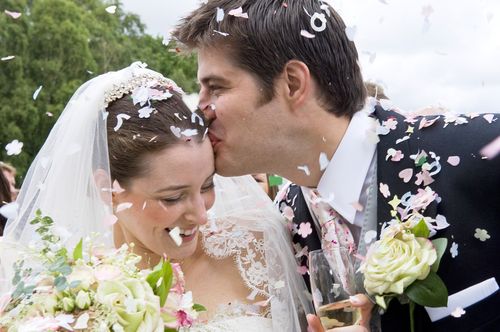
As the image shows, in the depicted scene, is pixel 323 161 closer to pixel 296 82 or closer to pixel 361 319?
pixel 296 82

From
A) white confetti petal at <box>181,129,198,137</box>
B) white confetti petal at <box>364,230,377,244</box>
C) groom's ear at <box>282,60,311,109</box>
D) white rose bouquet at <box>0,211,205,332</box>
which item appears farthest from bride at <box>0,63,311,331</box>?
white rose bouquet at <box>0,211,205,332</box>

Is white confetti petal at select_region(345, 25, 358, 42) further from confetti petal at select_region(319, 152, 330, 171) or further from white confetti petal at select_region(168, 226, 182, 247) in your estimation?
white confetti petal at select_region(168, 226, 182, 247)

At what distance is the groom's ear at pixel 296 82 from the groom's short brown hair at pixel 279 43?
0.04 metres

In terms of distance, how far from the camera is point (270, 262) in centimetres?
406

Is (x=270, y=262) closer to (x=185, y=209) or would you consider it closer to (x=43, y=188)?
(x=185, y=209)

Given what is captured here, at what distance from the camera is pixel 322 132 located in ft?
12.9

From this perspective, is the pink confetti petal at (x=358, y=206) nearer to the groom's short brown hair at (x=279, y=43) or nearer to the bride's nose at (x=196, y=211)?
the groom's short brown hair at (x=279, y=43)

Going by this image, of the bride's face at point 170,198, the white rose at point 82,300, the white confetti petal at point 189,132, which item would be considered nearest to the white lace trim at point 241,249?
the bride's face at point 170,198

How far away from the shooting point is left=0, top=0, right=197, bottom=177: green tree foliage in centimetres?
2922

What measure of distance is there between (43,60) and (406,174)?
A: 100 feet

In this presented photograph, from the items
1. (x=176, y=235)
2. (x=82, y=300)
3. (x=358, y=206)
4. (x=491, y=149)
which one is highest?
(x=491, y=149)

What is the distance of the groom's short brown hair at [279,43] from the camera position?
4.02 metres

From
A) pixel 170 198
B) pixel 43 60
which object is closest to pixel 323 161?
pixel 170 198

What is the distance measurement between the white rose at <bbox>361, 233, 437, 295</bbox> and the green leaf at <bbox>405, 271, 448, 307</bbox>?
0.11 feet
